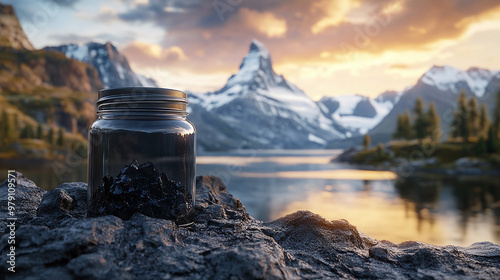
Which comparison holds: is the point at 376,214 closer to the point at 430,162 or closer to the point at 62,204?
the point at 62,204

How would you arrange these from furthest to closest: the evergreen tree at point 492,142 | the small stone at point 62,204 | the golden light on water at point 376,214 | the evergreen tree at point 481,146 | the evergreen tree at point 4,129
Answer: the evergreen tree at point 4,129
the evergreen tree at point 481,146
the evergreen tree at point 492,142
the golden light on water at point 376,214
the small stone at point 62,204

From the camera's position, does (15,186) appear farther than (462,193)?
No

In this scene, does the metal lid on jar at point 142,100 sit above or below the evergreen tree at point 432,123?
below

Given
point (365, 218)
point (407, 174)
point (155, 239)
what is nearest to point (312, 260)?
point (155, 239)

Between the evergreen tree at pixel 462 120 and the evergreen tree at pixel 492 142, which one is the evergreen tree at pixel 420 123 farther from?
the evergreen tree at pixel 492 142

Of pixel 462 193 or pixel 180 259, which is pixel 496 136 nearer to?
pixel 462 193

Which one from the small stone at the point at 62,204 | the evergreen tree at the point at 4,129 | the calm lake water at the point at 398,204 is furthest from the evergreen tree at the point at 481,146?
the evergreen tree at the point at 4,129
